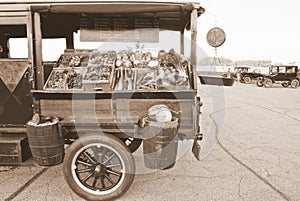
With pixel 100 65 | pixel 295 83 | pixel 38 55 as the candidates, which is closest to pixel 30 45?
pixel 38 55

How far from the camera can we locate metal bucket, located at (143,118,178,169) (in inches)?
126

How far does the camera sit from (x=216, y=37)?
8.74 m

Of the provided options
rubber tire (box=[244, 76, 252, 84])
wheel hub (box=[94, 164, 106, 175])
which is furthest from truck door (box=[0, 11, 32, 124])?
rubber tire (box=[244, 76, 252, 84])

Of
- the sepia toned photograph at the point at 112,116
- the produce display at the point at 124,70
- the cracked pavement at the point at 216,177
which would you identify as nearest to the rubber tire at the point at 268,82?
the cracked pavement at the point at 216,177

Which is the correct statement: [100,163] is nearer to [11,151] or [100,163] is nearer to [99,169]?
[99,169]

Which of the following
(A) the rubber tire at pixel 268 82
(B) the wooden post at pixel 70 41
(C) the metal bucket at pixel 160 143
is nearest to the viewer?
(C) the metal bucket at pixel 160 143

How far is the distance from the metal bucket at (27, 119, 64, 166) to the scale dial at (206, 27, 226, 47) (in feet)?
20.8

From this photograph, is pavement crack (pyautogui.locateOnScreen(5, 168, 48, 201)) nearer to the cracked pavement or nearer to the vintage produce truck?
the cracked pavement

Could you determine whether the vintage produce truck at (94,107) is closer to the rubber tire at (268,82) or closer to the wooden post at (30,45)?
the wooden post at (30,45)

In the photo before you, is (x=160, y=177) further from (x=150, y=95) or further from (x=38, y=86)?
(x=38, y=86)

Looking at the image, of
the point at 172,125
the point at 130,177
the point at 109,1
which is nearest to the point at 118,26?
the point at 109,1

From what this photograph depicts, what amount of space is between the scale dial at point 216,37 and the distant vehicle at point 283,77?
1895 cm

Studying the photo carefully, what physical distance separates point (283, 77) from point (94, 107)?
25.7m

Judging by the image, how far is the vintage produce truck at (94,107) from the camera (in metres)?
3.31
